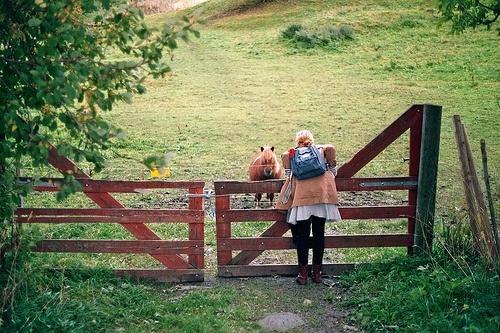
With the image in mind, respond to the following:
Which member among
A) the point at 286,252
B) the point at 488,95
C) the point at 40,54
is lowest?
the point at 286,252

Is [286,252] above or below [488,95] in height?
below

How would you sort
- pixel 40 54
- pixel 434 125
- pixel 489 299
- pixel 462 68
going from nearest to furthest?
pixel 40 54 → pixel 489 299 → pixel 434 125 → pixel 462 68

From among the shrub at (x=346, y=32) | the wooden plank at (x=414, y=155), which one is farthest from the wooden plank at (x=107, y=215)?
the shrub at (x=346, y=32)

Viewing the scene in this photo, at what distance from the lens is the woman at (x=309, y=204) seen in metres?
7.59

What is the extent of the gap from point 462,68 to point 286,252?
58.8 ft

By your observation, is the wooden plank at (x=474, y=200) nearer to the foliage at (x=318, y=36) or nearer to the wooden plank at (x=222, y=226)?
the wooden plank at (x=222, y=226)

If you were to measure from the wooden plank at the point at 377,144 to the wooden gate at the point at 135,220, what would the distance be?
1810mm

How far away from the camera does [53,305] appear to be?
A: 21.5ft

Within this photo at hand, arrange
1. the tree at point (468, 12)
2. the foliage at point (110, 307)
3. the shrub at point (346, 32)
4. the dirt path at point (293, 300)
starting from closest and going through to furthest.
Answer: the foliage at point (110, 307) < the dirt path at point (293, 300) < the tree at point (468, 12) < the shrub at point (346, 32)

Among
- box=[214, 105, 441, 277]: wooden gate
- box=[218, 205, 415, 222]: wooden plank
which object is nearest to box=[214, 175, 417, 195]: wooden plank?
box=[214, 105, 441, 277]: wooden gate

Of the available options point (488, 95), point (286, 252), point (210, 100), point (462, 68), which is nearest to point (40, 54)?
point (286, 252)

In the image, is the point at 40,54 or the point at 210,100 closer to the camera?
the point at 40,54

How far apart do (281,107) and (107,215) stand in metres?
13.4

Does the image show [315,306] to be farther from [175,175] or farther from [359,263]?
[175,175]
